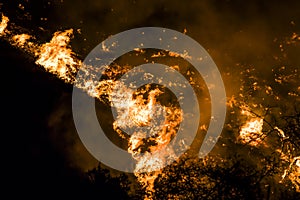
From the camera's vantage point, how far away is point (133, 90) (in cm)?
2136

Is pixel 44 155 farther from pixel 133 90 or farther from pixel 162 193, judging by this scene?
pixel 162 193

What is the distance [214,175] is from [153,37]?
9455 mm

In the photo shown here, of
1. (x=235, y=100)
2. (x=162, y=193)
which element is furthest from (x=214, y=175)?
(x=235, y=100)

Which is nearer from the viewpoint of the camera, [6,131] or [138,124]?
[6,131]

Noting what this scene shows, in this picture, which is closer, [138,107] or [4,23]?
[4,23]

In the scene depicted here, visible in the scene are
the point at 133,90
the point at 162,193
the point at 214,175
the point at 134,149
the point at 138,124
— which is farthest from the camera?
the point at 134,149

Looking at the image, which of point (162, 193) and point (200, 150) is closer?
point (162, 193)

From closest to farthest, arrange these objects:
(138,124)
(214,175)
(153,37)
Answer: (214,175) → (153,37) → (138,124)

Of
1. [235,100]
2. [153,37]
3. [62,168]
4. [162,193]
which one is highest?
[153,37]

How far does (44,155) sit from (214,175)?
13.3 metres

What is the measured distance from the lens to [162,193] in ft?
43.4

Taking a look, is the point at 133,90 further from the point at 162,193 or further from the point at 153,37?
the point at 162,193

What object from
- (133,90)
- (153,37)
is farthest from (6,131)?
(153,37)

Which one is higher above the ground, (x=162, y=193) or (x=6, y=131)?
(x=6, y=131)
